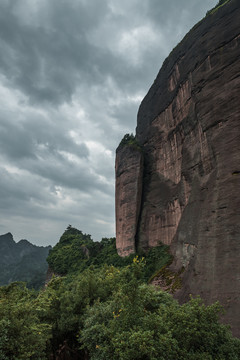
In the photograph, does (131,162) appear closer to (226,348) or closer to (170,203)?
(170,203)

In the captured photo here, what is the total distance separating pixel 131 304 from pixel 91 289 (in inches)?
333

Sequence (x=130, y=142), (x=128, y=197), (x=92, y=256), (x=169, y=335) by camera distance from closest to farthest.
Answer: (x=169, y=335) → (x=128, y=197) → (x=130, y=142) → (x=92, y=256)

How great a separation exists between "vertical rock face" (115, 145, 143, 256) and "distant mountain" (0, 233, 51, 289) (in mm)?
103805

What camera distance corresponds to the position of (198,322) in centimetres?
678

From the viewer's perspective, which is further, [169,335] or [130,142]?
[130,142]

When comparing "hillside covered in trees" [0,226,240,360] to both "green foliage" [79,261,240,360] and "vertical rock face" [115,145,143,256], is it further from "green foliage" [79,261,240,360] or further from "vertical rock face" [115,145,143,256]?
"vertical rock face" [115,145,143,256]

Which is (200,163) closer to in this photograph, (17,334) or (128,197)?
(128,197)

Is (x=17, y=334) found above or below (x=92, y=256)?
below

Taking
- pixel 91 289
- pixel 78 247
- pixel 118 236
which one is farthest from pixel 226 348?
pixel 78 247

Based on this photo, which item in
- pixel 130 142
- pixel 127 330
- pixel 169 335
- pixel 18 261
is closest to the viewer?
pixel 169 335

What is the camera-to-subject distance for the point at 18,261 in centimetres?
17588

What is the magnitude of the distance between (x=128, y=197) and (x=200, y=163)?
1411cm

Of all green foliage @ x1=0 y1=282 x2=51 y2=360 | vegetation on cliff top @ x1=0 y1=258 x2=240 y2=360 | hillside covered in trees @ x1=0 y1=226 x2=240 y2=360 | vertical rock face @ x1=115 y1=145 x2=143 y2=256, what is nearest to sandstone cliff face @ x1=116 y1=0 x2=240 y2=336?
vertical rock face @ x1=115 y1=145 x2=143 y2=256

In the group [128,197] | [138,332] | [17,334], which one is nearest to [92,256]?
[128,197]
